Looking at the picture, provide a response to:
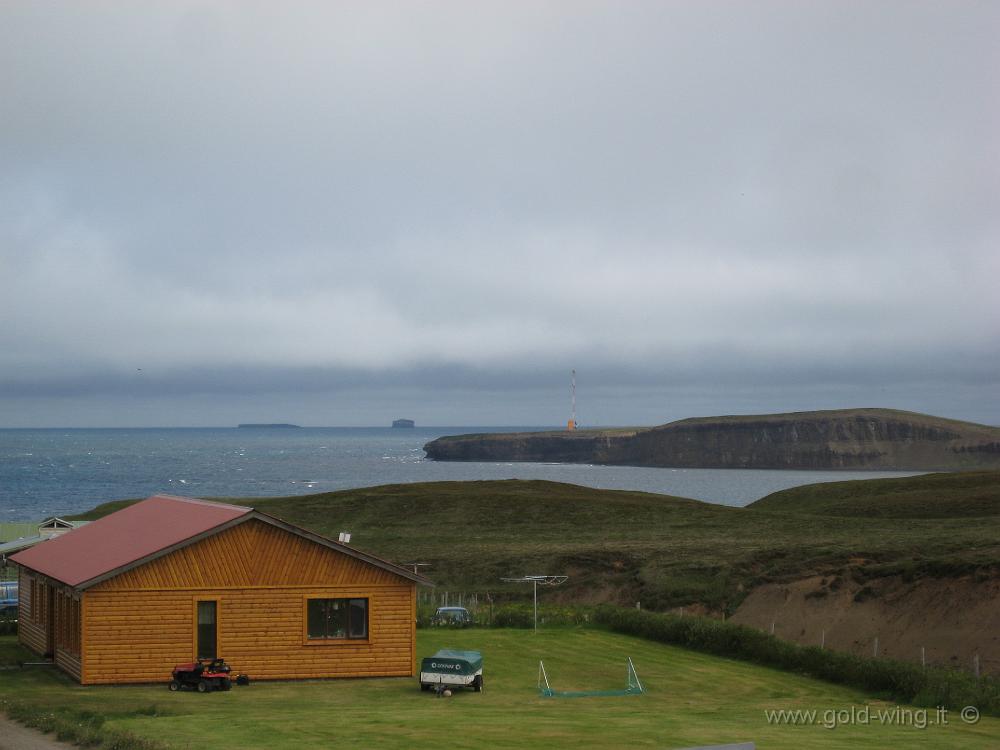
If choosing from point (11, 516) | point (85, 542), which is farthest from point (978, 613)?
point (11, 516)

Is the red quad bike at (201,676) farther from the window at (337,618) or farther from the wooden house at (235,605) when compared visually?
the window at (337,618)

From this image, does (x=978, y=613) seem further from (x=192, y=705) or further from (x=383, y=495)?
(x=383, y=495)

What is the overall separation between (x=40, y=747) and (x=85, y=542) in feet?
51.8

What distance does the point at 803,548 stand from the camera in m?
56.9

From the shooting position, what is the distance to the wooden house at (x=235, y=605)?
30312 mm

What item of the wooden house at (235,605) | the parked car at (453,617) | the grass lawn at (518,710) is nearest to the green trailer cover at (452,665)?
the grass lawn at (518,710)

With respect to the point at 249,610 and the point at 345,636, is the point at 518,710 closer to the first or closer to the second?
the point at 345,636

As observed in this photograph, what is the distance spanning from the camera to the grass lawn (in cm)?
2291

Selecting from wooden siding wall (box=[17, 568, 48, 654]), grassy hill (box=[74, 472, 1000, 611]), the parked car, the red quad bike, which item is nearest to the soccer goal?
the red quad bike

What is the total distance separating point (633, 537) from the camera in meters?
71.9

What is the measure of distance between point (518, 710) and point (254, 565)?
886cm

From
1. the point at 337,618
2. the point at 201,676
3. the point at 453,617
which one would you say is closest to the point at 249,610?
the point at 201,676

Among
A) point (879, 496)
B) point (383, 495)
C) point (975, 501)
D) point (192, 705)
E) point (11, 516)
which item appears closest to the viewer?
point (192, 705)

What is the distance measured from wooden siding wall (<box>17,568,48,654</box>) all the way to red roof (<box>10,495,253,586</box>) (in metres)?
0.80
